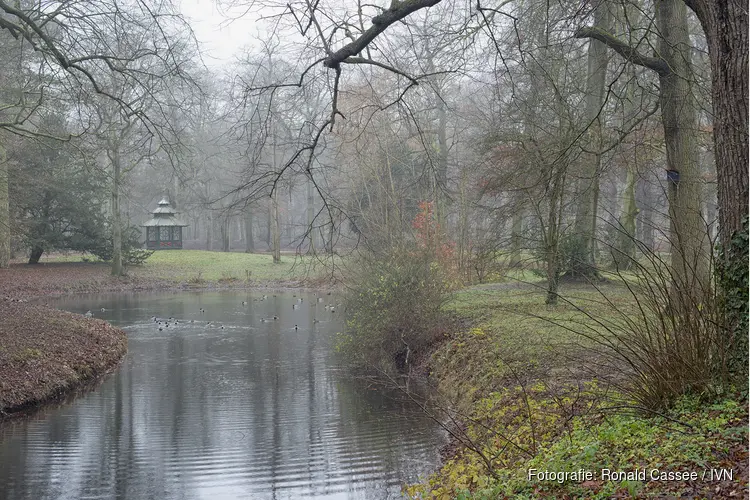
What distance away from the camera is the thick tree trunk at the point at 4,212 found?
83.2 ft

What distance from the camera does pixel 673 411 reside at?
18.0ft

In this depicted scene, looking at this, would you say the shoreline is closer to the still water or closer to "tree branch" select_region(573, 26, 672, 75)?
the still water

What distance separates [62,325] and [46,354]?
2.69 metres

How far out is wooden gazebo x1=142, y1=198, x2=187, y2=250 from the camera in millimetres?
Answer: 46375

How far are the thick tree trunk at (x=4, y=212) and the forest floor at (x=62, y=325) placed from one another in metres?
0.84

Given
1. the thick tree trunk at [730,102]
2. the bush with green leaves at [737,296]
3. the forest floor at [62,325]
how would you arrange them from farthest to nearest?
the forest floor at [62,325] < the thick tree trunk at [730,102] < the bush with green leaves at [737,296]

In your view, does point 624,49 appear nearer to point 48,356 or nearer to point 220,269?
point 48,356

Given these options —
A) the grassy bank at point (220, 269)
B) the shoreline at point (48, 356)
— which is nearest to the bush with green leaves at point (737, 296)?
the shoreline at point (48, 356)

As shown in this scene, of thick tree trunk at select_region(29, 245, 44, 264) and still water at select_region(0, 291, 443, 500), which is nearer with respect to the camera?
still water at select_region(0, 291, 443, 500)

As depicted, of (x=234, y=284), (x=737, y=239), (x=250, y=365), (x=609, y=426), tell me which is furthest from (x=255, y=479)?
(x=234, y=284)

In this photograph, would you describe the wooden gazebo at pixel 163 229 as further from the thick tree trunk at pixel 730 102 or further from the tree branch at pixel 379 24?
the thick tree trunk at pixel 730 102

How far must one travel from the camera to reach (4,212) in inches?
1053

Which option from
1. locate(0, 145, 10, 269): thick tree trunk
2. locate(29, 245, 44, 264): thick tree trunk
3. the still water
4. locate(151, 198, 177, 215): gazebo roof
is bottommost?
the still water

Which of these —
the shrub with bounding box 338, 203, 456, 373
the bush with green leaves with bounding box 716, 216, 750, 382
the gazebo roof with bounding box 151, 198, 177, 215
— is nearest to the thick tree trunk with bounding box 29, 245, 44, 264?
the gazebo roof with bounding box 151, 198, 177, 215
